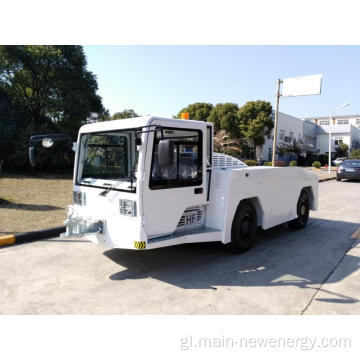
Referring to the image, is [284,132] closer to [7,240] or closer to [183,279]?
[7,240]

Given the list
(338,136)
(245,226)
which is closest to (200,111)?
(245,226)

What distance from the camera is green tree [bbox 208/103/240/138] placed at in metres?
35.8

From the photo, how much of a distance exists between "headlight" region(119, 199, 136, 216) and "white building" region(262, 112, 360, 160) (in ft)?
129

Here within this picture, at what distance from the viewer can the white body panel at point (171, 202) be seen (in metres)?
4.17

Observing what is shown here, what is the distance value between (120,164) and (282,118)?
144 ft

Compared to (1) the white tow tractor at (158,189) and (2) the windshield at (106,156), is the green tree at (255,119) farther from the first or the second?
(2) the windshield at (106,156)

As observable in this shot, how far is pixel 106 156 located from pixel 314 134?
209 ft

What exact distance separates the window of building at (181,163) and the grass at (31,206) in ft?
11.3

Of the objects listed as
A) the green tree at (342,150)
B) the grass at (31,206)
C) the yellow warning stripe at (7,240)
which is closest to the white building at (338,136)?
the green tree at (342,150)

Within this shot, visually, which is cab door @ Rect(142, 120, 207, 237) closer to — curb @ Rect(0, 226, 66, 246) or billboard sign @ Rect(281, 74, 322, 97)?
curb @ Rect(0, 226, 66, 246)

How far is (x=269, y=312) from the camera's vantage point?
3.53 metres

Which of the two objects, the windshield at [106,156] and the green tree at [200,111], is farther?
the green tree at [200,111]

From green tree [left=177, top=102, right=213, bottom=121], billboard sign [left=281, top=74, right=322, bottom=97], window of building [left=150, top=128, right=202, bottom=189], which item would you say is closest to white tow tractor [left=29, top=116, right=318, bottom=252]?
window of building [left=150, top=128, right=202, bottom=189]
